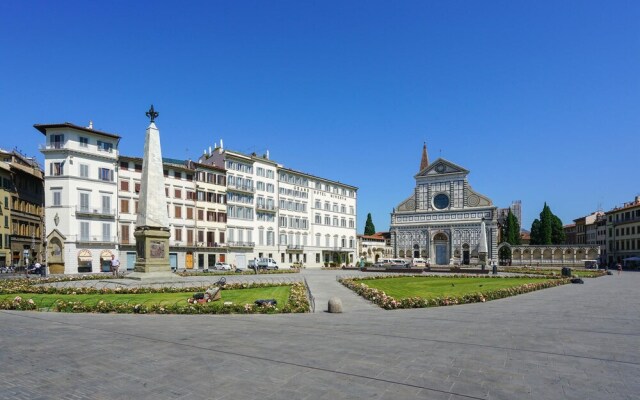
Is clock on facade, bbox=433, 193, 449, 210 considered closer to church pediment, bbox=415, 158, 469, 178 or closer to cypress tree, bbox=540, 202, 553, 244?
church pediment, bbox=415, 158, 469, 178

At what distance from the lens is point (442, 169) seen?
10206 centimetres

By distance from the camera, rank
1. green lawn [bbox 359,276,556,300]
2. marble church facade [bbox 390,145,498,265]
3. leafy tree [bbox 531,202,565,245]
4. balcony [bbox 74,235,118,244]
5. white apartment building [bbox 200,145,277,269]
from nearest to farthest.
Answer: green lawn [bbox 359,276,556,300]
balcony [bbox 74,235,118,244]
white apartment building [bbox 200,145,277,269]
marble church facade [bbox 390,145,498,265]
leafy tree [bbox 531,202,565,245]

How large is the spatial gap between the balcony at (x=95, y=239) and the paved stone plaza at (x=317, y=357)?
1701 inches

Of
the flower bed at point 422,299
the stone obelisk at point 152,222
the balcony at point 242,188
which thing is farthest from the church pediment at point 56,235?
the flower bed at point 422,299

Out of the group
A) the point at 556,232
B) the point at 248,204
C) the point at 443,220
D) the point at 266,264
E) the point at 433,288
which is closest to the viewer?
the point at 433,288

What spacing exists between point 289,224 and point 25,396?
7420cm

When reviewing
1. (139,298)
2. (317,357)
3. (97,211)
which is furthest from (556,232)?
(317,357)

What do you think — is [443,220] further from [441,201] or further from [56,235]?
[56,235]

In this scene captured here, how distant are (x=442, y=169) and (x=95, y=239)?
73.3m

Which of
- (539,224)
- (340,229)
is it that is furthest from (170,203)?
(539,224)

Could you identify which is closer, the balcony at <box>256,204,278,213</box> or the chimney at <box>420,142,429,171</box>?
the balcony at <box>256,204,278,213</box>

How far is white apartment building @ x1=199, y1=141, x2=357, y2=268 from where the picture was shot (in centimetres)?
7238

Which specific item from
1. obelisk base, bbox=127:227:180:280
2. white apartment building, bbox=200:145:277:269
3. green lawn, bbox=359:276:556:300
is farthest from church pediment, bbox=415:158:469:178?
obelisk base, bbox=127:227:180:280

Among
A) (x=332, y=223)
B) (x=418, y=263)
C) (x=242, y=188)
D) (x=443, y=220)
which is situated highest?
(x=242, y=188)
